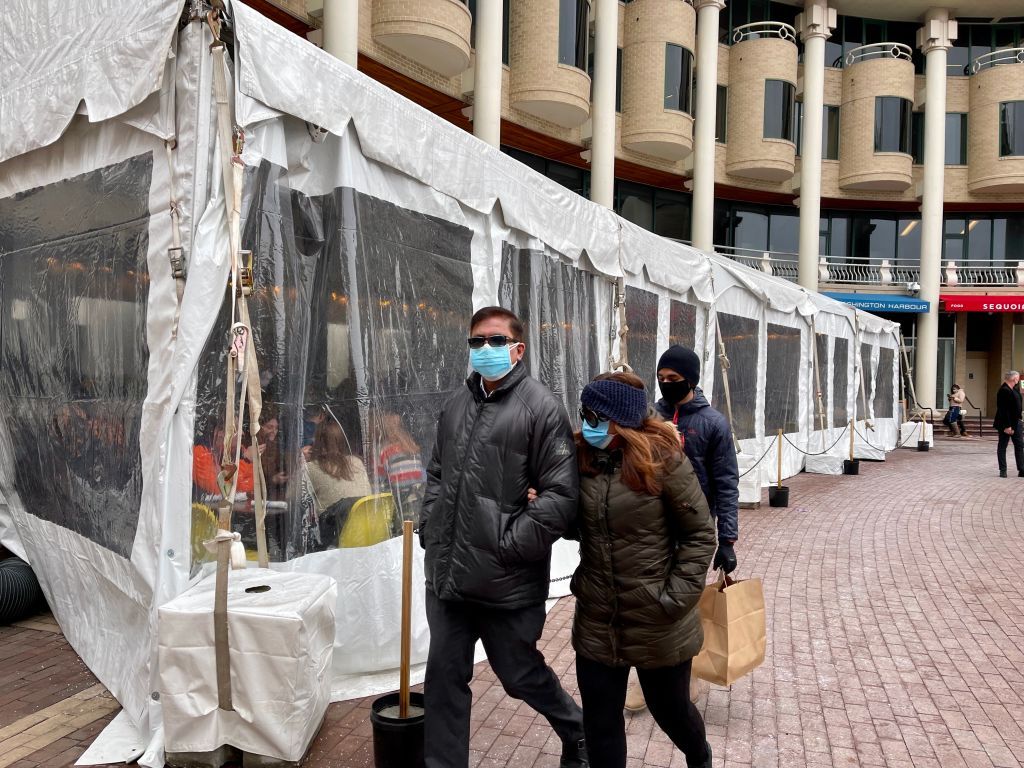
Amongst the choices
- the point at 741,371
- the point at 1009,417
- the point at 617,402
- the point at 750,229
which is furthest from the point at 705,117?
the point at 617,402

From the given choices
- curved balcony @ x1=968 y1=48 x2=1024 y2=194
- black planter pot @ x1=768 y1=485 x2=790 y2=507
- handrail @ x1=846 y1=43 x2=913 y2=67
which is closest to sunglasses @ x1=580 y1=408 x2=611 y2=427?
black planter pot @ x1=768 y1=485 x2=790 y2=507

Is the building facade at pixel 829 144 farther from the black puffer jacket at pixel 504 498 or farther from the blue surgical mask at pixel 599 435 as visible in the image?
the blue surgical mask at pixel 599 435

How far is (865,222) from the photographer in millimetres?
30938

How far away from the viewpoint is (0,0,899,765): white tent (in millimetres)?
3641

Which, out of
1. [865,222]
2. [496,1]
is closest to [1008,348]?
[865,222]

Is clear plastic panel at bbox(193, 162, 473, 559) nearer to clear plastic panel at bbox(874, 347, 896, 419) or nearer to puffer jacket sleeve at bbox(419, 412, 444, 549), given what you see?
puffer jacket sleeve at bbox(419, 412, 444, 549)

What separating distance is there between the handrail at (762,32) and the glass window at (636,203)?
661 centimetres

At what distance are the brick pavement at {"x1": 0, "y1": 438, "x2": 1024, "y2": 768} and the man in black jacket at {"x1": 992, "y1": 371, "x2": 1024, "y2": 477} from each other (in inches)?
248

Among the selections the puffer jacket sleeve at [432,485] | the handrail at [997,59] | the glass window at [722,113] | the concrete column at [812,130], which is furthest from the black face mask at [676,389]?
the handrail at [997,59]

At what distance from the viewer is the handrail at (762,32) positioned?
27.1 meters

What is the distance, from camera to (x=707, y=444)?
4113 millimetres

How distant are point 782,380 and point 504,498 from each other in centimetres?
1114

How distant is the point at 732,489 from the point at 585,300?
3389 millimetres

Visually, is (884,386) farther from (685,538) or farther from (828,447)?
(685,538)
